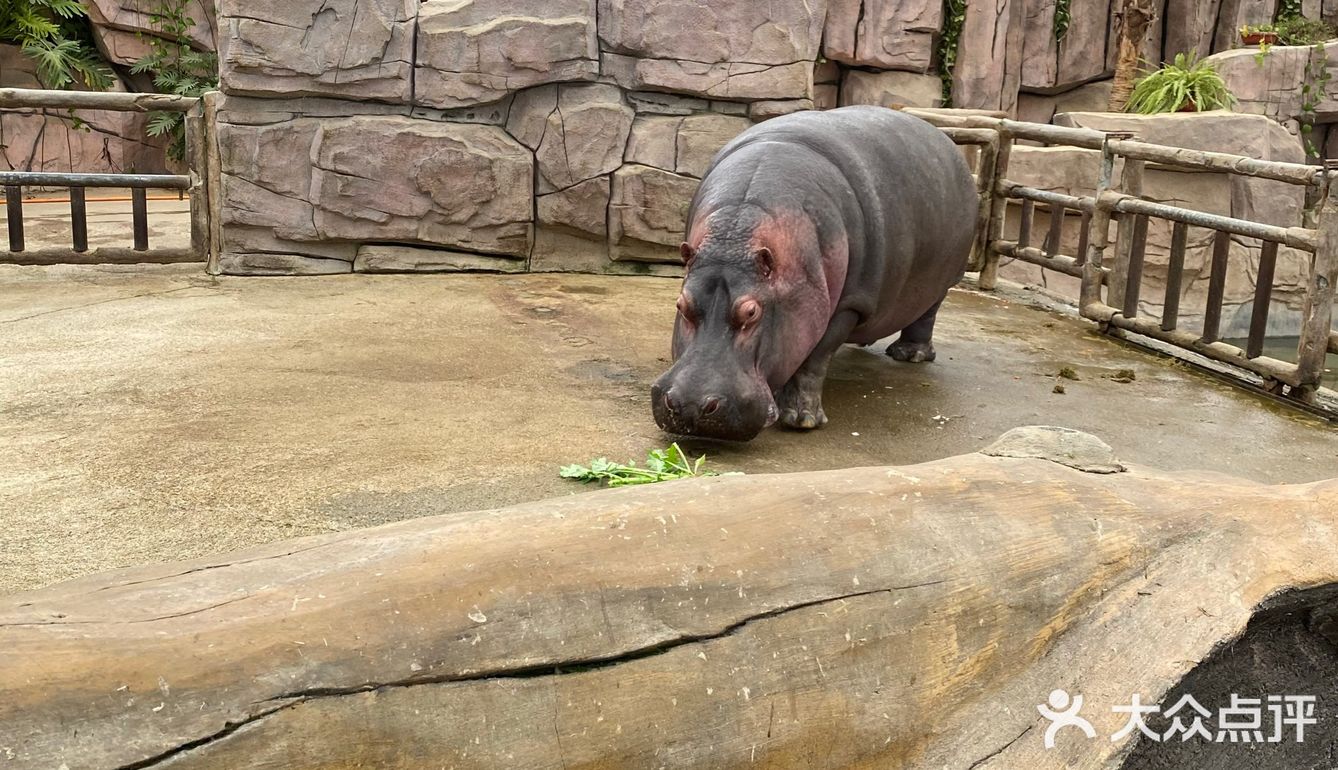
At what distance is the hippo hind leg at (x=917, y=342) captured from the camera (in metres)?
5.69

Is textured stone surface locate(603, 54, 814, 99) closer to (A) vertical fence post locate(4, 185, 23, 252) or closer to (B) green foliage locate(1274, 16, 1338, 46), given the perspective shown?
(A) vertical fence post locate(4, 185, 23, 252)

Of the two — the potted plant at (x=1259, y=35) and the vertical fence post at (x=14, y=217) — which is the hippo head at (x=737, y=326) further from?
the potted plant at (x=1259, y=35)

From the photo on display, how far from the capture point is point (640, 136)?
7.22 metres

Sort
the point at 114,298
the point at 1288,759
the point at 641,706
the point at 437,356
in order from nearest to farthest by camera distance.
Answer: the point at 641,706, the point at 1288,759, the point at 437,356, the point at 114,298

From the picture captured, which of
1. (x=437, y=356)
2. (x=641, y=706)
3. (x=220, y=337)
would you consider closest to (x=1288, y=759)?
(x=641, y=706)

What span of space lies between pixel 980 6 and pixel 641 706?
12.0 metres

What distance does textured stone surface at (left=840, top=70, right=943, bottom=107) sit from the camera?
490 inches

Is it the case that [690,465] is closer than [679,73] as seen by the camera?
Yes

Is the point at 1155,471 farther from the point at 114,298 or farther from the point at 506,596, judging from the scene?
the point at 114,298

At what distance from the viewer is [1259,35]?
41.4ft

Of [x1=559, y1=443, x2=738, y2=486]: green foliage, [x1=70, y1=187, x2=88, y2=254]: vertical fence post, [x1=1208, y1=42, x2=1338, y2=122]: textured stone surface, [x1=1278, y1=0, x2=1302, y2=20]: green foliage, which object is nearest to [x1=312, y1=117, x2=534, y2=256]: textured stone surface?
[x1=70, y1=187, x2=88, y2=254]: vertical fence post

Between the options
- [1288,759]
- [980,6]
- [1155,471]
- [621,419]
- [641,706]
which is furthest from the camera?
[980,6]

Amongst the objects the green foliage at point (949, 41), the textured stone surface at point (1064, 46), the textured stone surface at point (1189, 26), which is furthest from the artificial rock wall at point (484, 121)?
the textured stone surface at point (1189, 26)

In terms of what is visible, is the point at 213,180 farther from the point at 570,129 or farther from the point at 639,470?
the point at 639,470
